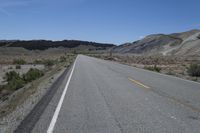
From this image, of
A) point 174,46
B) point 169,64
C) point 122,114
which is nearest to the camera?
point 122,114

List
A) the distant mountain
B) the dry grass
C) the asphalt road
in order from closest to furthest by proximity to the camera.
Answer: the asphalt road, the dry grass, the distant mountain

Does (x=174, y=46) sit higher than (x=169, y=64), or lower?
higher

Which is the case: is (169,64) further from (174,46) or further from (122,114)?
(174,46)

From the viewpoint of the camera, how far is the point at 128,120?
22.9 ft

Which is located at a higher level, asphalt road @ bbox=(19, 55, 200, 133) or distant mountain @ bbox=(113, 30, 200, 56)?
distant mountain @ bbox=(113, 30, 200, 56)

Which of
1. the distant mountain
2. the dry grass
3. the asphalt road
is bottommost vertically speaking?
the dry grass

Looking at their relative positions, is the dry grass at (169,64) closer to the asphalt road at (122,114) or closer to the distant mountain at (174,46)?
the asphalt road at (122,114)

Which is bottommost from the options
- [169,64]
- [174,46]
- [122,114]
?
[169,64]

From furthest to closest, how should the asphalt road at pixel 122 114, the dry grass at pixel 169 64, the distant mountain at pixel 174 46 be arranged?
the distant mountain at pixel 174 46 → the dry grass at pixel 169 64 → the asphalt road at pixel 122 114

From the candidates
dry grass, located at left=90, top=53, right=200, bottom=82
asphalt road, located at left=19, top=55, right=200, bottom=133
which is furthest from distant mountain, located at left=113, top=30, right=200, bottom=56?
asphalt road, located at left=19, top=55, right=200, bottom=133

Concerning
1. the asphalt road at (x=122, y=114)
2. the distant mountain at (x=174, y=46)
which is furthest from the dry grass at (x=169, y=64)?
the distant mountain at (x=174, y=46)

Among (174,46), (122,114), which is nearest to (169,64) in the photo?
(122,114)

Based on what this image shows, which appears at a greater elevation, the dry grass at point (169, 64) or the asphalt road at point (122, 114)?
the asphalt road at point (122, 114)

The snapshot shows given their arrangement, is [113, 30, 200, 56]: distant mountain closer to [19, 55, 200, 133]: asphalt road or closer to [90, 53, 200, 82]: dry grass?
[90, 53, 200, 82]: dry grass
